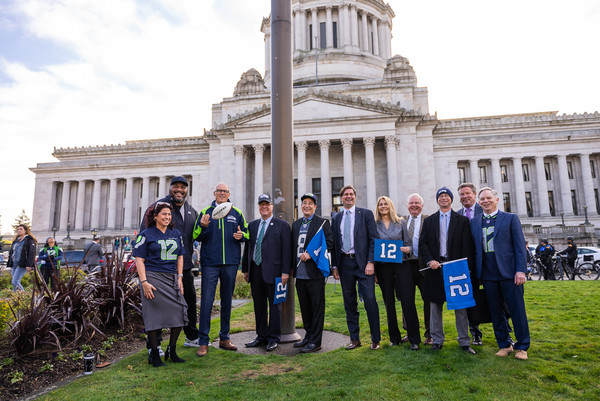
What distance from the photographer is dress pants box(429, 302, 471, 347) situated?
250 inches

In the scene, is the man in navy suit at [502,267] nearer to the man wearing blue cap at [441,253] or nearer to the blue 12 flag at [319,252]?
the man wearing blue cap at [441,253]

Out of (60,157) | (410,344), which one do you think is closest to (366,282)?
(410,344)

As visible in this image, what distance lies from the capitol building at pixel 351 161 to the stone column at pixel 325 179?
10 cm

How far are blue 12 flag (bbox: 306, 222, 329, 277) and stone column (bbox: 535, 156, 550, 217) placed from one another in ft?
131

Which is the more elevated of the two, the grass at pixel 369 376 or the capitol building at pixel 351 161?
the capitol building at pixel 351 161

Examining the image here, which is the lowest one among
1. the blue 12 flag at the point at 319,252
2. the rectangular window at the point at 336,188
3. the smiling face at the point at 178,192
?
the blue 12 flag at the point at 319,252

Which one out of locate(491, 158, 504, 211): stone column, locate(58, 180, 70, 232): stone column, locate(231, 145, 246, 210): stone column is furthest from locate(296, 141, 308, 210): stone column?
locate(58, 180, 70, 232): stone column

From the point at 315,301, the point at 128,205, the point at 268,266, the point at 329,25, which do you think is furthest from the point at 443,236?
the point at 329,25

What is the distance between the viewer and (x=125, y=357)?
672 centimetres

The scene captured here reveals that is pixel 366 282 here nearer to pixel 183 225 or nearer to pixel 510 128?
pixel 183 225

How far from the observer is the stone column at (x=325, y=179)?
3734 cm

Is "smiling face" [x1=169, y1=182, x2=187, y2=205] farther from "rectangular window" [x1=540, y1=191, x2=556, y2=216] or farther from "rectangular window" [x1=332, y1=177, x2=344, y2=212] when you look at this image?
"rectangular window" [x1=540, y1=191, x2=556, y2=216]

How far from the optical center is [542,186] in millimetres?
39250

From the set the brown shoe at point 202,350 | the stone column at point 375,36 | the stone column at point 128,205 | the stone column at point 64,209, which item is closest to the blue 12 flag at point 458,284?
the brown shoe at point 202,350
